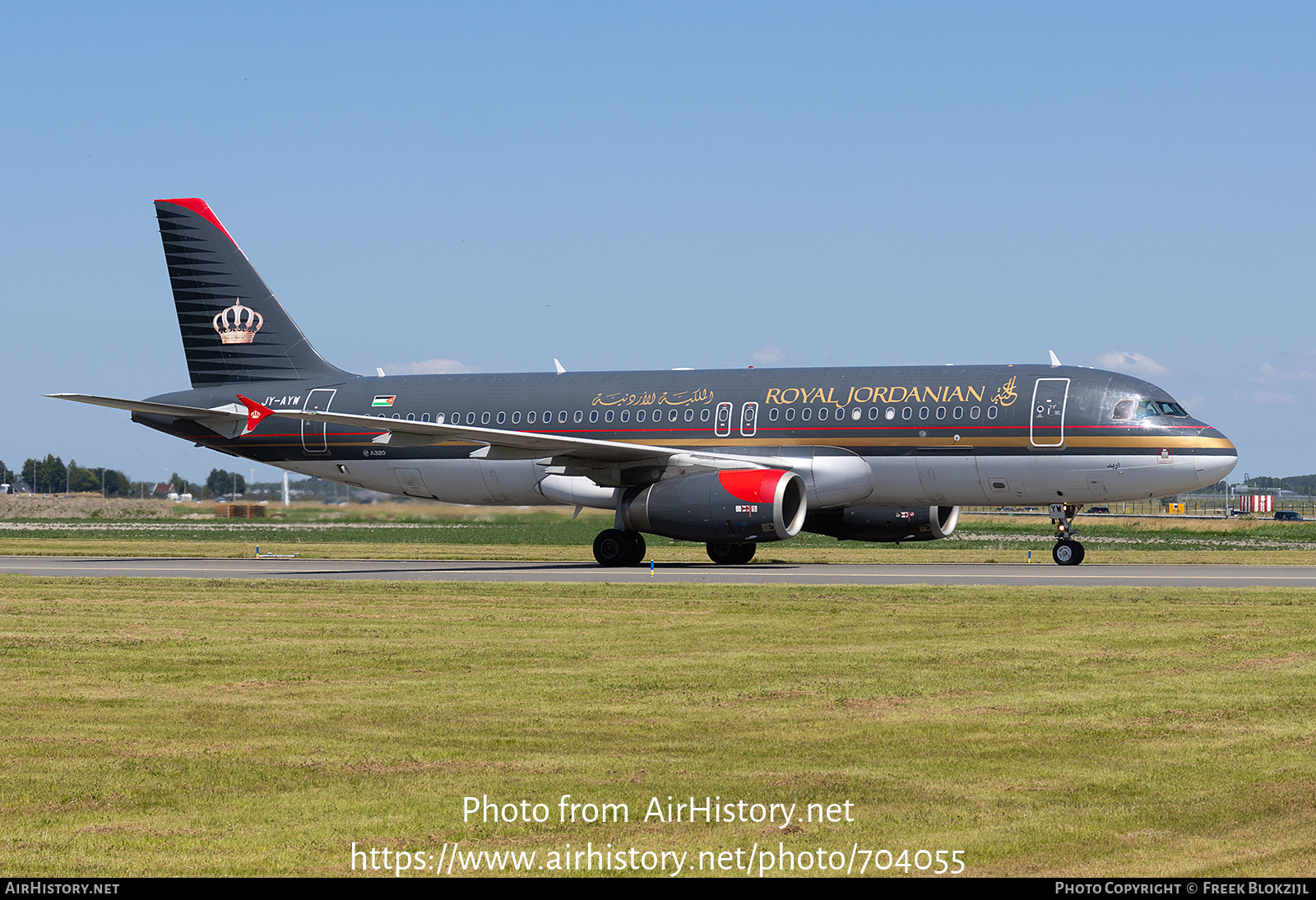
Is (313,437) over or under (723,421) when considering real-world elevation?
under

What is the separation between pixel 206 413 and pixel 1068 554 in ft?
67.0

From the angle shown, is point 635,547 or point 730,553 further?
point 730,553

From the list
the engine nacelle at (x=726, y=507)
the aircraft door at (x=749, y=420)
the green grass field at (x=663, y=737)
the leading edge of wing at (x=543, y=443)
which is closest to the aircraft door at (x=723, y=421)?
the aircraft door at (x=749, y=420)

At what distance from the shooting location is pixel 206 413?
1335 inches

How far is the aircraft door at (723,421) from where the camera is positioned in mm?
30234

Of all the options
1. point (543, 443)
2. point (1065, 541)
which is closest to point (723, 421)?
point (543, 443)

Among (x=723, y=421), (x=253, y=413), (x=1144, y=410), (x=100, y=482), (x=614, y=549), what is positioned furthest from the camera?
(x=100, y=482)

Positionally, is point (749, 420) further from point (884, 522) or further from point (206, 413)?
point (206, 413)

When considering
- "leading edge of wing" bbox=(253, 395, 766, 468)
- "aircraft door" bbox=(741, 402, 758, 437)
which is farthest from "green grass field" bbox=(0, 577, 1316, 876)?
"aircraft door" bbox=(741, 402, 758, 437)

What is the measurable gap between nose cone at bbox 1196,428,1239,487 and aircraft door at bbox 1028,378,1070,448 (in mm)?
2715

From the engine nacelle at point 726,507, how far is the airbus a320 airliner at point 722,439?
0.04 meters

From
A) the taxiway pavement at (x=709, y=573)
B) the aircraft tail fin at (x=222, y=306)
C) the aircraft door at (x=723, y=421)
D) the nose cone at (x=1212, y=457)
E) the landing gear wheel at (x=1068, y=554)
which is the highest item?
the aircraft tail fin at (x=222, y=306)

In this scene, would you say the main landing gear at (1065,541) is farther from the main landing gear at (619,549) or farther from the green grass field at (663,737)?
the green grass field at (663,737)
